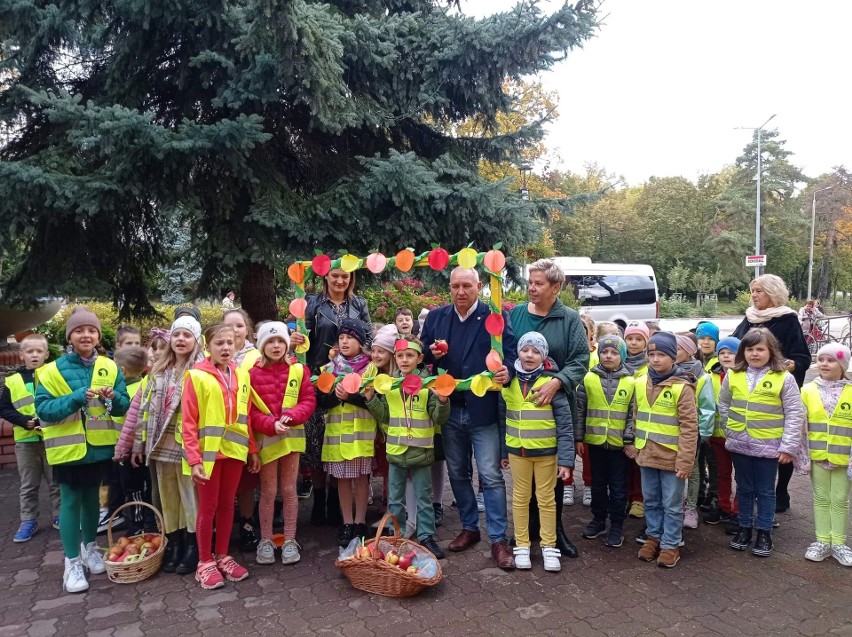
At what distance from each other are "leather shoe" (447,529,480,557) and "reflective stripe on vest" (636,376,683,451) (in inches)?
53.6

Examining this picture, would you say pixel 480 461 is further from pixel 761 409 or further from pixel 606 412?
pixel 761 409

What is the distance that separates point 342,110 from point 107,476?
419 cm

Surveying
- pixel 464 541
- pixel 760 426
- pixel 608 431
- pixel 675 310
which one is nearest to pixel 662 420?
pixel 608 431

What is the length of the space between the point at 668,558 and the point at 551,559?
0.80m

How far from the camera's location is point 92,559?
414 centimetres

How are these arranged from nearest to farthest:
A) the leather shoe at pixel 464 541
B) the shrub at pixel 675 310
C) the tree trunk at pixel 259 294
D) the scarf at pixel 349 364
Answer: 1. the leather shoe at pixel 464 541
2. the scarf at pixel 349 364
3. the tree trunk at pixel 259 294
4. the shrub at pixel 675 310

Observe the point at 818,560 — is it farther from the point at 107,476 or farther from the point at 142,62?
the point at 142,62

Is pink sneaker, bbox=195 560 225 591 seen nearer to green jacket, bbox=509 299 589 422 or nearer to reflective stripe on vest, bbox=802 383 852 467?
green jacket, bbox=509 299 589 422

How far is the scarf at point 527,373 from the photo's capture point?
161 inches

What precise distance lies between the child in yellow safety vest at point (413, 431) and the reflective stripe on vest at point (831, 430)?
2.56 meters

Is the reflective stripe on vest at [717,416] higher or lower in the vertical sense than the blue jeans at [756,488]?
higher

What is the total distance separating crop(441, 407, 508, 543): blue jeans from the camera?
13.9 feet

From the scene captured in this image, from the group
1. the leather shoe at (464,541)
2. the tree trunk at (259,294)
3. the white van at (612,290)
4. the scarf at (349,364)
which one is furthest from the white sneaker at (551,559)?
the white van at (612,290)

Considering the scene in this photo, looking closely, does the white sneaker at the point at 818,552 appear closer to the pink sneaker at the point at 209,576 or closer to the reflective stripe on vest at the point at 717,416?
the reflective stripe on vest at the point at 717,416
